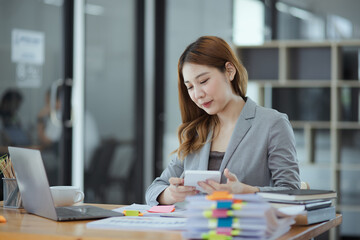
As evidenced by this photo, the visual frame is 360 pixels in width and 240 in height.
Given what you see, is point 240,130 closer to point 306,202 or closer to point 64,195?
point 306,202

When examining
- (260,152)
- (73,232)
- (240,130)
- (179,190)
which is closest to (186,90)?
(240,130)

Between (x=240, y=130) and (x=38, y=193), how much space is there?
87 cm

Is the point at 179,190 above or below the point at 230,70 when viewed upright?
below

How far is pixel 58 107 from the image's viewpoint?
15.5ft

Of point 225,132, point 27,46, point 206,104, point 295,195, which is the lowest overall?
point 295,195

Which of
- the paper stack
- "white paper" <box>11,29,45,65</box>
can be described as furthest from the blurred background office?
the paper stack

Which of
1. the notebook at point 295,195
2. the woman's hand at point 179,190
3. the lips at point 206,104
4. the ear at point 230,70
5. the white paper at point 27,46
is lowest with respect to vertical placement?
the woman's hand at point 179,190

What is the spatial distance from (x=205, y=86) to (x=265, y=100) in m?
3.32

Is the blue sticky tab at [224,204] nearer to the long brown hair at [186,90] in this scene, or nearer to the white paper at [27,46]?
the long brown hair at [186,90]

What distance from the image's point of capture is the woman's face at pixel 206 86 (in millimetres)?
2430

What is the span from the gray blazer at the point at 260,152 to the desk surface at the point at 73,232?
41cm

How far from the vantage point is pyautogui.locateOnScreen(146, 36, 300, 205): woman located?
7.73 feet

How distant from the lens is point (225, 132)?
2562mm

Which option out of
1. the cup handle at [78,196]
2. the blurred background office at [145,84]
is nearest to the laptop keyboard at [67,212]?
the cup handle at [78,196]
